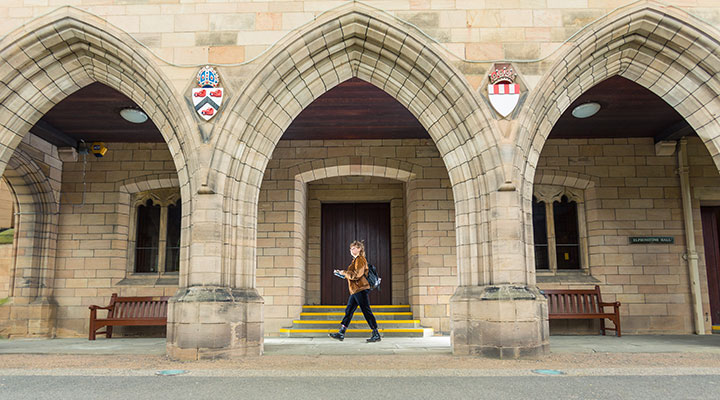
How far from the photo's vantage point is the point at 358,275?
7273mm

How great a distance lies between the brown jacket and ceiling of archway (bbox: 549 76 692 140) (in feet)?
12.9

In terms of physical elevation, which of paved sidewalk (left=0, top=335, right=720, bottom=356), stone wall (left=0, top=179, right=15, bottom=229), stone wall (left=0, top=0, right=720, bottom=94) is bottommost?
paved sidewalk (left=0, top=335, right=720, bottom=356)

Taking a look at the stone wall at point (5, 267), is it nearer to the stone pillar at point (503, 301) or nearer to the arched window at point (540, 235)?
the stone pillar at point (503, 301)

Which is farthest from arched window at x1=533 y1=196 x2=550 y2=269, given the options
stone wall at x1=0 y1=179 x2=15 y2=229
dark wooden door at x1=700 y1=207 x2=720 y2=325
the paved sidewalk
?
stone wall at x1=0 y1=179 x2=15 y2=229

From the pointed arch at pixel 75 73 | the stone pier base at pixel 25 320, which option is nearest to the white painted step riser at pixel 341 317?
the pointed arch at pixel 75 73

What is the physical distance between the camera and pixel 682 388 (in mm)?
3957

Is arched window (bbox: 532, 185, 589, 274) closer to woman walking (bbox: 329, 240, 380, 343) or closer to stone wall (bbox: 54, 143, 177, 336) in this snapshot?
woman walking (bbox: 329, 240, 380, 343)

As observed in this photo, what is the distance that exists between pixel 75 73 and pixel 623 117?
777cm

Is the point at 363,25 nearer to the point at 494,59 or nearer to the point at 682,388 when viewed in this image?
the point at 494,59

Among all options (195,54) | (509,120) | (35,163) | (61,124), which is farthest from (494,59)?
(35,163)

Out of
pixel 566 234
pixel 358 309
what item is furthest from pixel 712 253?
pixel 358 309

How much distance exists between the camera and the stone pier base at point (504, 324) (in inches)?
222

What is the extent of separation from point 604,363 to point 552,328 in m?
4.17

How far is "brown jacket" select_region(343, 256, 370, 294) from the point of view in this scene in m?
7.29
